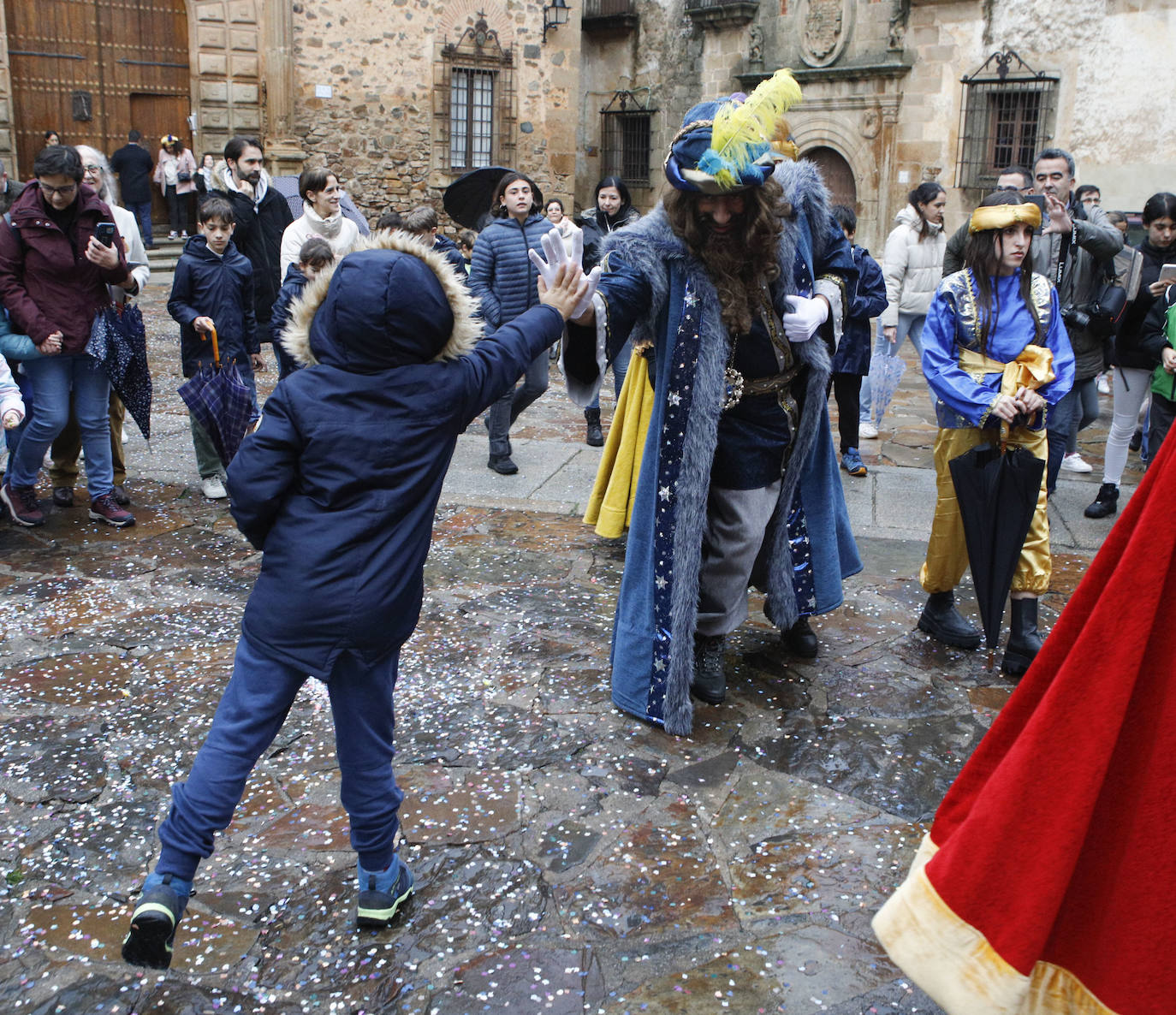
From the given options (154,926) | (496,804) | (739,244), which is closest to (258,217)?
(739,244)

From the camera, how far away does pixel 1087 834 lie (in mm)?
1862

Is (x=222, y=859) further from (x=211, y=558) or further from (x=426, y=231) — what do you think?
(x=426, y=231)

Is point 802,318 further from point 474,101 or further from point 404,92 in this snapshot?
point 474,101

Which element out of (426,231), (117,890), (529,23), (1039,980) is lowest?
(117,890)

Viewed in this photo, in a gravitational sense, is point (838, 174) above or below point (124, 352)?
above

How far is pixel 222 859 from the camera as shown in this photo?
9.91 feet

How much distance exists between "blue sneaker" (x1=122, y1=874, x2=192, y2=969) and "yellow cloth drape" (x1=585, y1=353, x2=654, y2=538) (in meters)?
2.62

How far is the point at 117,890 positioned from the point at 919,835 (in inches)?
83.2

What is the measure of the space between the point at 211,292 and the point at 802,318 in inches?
146

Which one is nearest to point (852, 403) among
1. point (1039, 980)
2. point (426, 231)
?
point (426, 231)

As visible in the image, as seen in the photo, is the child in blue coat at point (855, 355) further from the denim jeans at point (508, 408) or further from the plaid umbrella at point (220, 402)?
the plaid umbrella at point (220, 402)

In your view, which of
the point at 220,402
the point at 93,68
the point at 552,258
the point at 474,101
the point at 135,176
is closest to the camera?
the point at 552,258

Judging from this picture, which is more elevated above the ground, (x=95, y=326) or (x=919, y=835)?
(x=95, y=326)

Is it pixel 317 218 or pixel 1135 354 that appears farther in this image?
pixel 317 218
